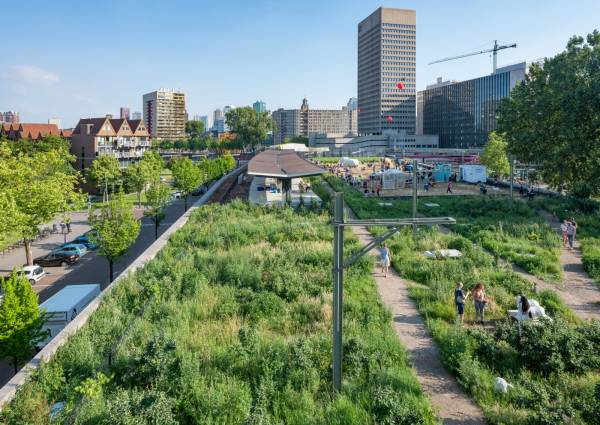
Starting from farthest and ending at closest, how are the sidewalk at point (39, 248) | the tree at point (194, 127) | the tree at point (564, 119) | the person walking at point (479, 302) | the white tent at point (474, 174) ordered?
the tree at point (194, 127) → the white tent at point (474, 174) → the tree at point (564, 119) → the sidewalk at point (39, 248) → the person walking at point (479, 302)

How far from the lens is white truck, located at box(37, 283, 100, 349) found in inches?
716

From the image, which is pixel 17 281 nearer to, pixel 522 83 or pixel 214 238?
pixel 214 238

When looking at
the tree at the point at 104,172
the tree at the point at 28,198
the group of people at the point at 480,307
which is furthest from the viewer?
the tree at the point at 104,172

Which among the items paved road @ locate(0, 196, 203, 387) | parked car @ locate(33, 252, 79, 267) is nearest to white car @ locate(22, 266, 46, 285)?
paved road @ locate(0, 196, 203, 387)

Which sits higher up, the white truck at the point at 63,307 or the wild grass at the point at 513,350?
the wild grass at the point at 513,350

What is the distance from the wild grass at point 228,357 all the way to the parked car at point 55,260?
51.2 ft

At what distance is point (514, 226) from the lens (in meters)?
29.2

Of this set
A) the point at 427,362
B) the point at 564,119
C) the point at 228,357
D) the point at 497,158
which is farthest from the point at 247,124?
the point at 427,362

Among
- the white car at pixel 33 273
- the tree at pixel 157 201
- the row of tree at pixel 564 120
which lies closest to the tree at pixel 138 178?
the tree at pixel 157 201

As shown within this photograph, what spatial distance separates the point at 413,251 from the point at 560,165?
826 inches

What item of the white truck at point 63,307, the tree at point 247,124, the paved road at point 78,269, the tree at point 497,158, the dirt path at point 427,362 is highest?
the tree at point 247,124

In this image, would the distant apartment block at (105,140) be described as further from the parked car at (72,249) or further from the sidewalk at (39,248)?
the parked car at (72,249)

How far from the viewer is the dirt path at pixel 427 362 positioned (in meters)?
9.47

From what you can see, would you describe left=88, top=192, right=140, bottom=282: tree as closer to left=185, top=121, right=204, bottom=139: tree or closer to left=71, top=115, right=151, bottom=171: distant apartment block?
left=71, top=115, right=151, bottom=171: distant apartment block
